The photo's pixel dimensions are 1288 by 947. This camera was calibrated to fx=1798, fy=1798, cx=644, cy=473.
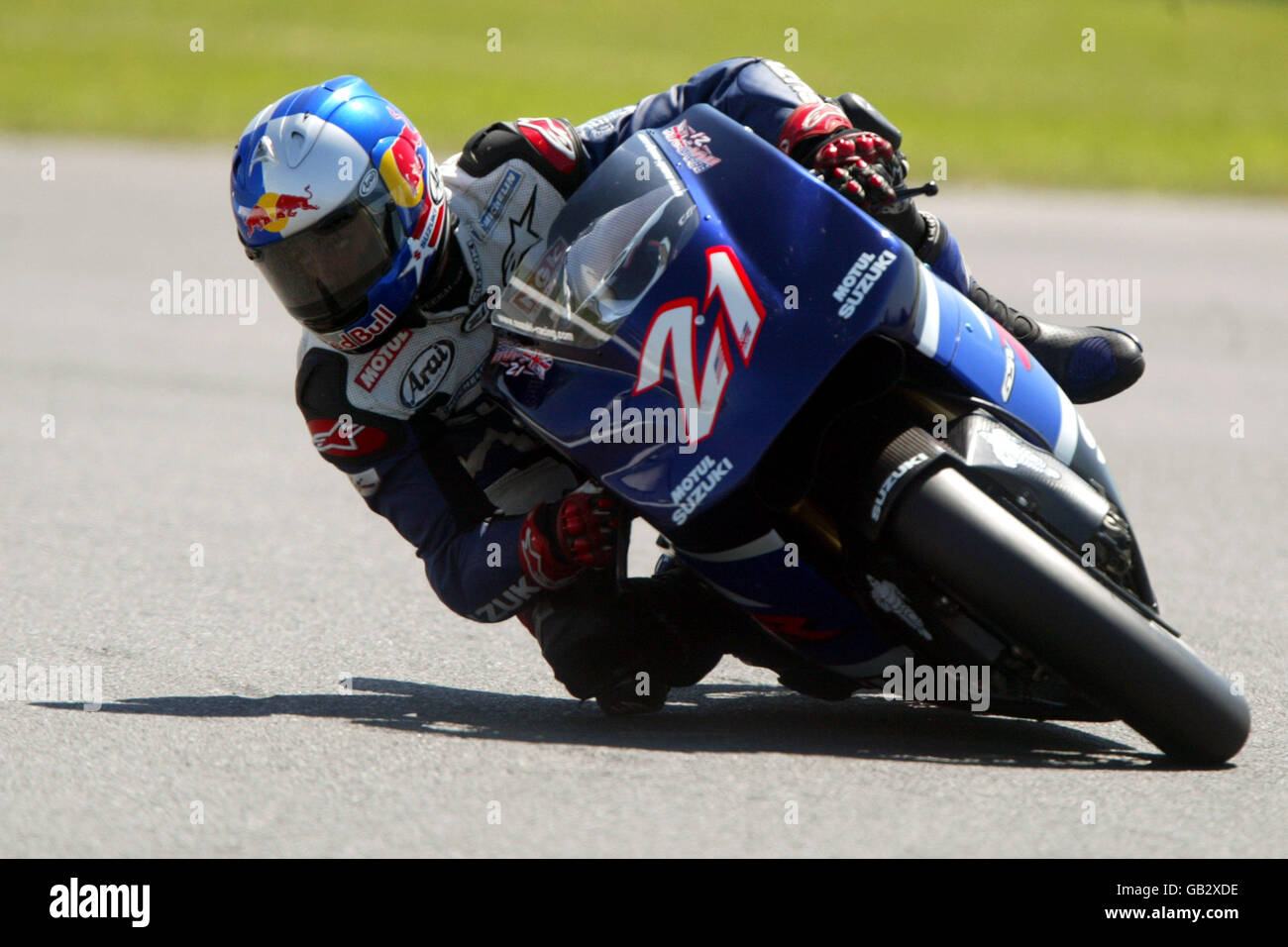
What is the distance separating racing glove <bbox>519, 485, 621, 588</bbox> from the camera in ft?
13.0

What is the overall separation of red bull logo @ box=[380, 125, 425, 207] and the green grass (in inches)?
464

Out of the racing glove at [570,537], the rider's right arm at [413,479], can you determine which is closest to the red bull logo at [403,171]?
the rider's right arm at [413,479]

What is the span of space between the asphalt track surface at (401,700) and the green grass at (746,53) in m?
8.98

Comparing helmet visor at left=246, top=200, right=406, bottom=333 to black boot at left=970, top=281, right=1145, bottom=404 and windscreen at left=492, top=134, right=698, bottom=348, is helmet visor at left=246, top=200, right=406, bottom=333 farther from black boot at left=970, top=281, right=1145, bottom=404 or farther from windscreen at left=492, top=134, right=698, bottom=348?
black boot at left=970, top=281, right=1145, bottom=404

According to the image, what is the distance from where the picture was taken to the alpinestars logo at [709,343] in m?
3.63

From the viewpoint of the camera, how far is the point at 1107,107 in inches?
1012

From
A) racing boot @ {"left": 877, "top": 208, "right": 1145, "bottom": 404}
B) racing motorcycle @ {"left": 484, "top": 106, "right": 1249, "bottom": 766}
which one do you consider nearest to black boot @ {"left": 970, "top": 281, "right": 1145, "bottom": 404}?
racing boot @ {"left": 877, "top": 208, "right": 1145, "bottom": 404}

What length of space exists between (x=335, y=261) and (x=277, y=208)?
0.59 ft

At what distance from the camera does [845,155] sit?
406cm

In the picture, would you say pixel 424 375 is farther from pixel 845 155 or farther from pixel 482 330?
pixel 845 155

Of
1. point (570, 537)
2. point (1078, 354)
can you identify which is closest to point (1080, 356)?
point (1078, 354)
